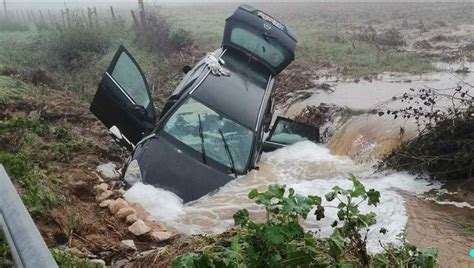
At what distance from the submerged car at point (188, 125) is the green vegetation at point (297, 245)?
9.49 ft

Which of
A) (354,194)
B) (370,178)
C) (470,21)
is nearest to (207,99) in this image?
(370,178)

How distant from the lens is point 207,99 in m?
7.54

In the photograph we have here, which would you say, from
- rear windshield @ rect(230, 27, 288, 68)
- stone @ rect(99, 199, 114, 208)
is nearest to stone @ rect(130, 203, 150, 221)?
stone @ rect(99, 199, 114, 208)

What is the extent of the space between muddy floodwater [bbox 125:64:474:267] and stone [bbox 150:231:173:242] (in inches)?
22.2

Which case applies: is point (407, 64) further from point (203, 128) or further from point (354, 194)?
point (354, 194)

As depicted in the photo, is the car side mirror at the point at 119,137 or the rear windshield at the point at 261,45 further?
the rear windshield at the point at 261,45

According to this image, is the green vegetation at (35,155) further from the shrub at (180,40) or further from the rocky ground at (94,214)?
the shrub at (180,40)

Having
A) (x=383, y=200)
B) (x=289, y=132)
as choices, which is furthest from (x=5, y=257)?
(x=289, y=132)

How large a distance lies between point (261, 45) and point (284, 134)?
157cm

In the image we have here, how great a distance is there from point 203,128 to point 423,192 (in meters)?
3.05

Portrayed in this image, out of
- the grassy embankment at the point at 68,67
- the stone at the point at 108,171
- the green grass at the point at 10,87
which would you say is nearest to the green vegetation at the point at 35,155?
the grassy embankment at the point at 68,67

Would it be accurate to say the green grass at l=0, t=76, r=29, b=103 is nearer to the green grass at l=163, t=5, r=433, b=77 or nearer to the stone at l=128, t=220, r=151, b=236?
the stone at l=128, t=220, r=151, b=236

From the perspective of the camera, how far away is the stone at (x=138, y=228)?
552 centimetres

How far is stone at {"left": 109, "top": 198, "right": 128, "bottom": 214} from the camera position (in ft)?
19.7
